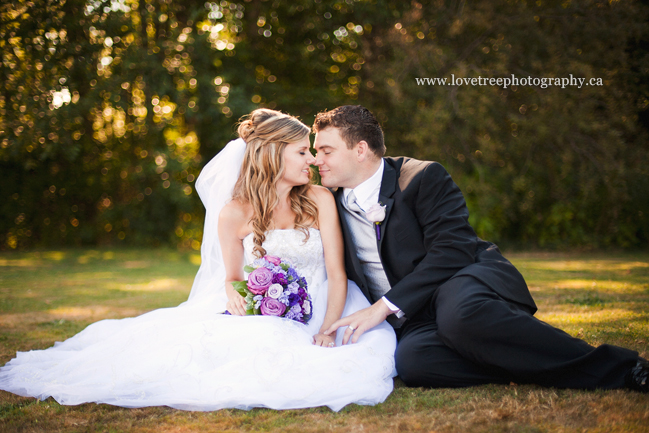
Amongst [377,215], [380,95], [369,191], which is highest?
[380,95]

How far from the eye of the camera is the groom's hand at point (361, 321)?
334 cm

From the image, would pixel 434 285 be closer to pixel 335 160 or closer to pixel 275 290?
pixel 275 290

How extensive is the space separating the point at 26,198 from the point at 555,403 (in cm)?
1504

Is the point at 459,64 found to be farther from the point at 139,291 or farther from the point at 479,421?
the point at 479,421

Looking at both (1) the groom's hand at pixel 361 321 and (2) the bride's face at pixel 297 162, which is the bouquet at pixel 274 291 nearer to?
(1) the groom's hand at pixel 361 321

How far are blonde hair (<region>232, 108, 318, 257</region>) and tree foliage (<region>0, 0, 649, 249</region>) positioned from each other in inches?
305

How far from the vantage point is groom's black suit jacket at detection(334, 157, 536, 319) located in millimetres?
3418

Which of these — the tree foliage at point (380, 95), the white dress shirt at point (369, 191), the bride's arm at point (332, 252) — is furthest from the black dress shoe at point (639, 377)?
the tree foliage at point (380, 95)

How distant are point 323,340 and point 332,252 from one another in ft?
2.53

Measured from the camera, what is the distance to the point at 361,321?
3383 millimetres

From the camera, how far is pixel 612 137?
10.4 m

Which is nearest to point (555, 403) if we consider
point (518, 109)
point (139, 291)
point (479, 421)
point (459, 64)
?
point (479, 421)

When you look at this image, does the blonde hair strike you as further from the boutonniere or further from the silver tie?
the boutonniere

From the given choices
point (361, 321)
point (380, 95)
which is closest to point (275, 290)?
point (361, 321)
